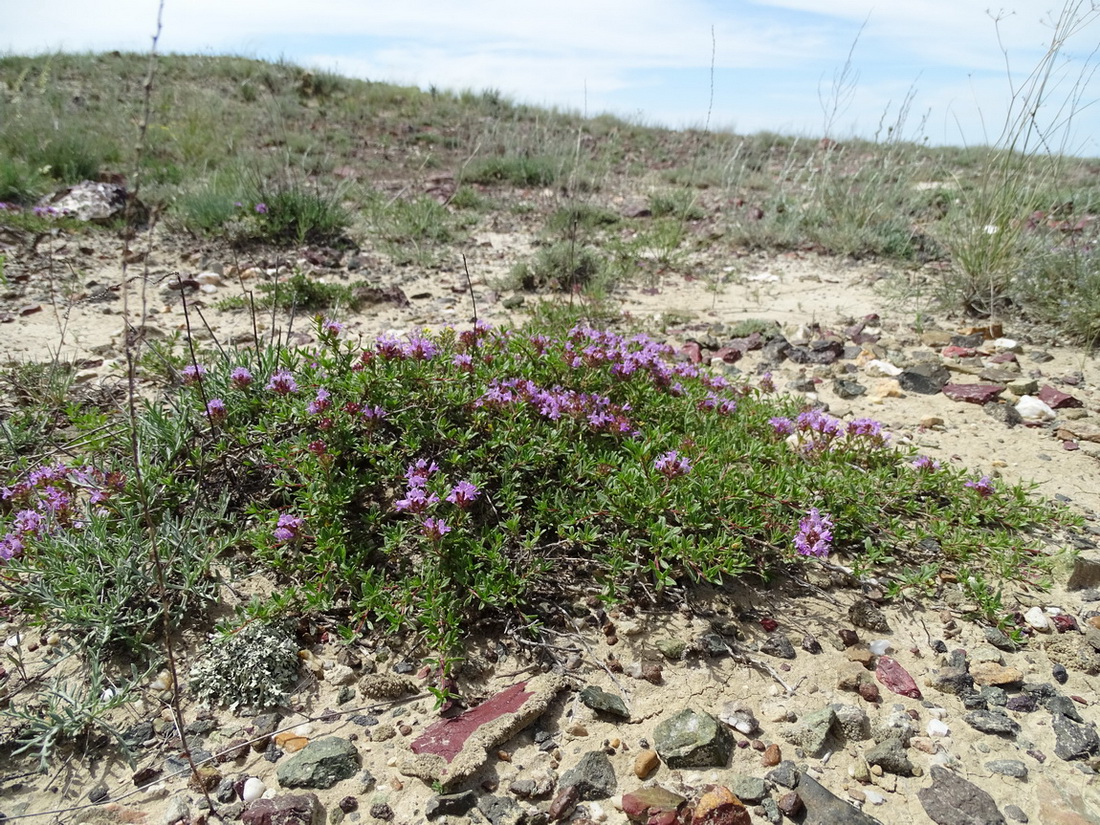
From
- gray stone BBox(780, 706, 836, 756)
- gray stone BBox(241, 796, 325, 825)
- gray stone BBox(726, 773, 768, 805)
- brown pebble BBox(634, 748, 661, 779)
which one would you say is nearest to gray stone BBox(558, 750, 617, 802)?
brown pebble BBox(634, 748, 661, 779)

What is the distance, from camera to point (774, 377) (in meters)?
5.07

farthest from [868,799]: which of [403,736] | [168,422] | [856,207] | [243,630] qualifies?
[856,207]

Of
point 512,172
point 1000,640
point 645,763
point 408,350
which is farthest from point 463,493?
point 512,172

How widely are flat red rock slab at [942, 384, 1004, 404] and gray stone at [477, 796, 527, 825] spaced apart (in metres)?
4.02

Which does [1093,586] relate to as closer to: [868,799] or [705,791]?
[868,799]

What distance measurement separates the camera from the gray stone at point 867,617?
2.79 m

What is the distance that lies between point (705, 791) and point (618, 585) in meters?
0.87

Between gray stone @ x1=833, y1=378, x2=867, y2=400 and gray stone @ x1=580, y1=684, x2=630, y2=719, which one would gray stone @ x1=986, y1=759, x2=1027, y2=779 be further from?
gray stone @ x1=833, y1=378, x2=867, y2=400

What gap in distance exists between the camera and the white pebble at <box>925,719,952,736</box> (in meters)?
2.35

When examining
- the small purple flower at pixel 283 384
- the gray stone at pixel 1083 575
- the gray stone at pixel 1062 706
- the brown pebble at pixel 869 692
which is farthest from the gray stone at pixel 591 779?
the gray stone at pixel 1083 575

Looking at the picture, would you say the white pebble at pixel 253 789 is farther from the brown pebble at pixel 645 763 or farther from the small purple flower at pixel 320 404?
the small purple flower at pixel 320 404

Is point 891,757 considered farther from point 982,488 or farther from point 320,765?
point 320,765

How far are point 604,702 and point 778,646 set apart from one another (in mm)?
766

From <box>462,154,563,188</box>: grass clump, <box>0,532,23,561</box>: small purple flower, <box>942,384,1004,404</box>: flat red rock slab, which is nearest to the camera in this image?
<box>0,532,23,561</box>: small purple flower
